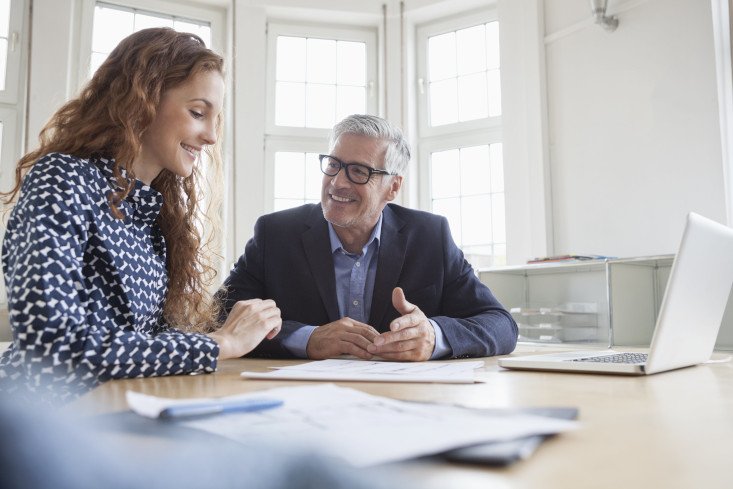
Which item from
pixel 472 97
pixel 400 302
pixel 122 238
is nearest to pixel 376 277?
pixel 400 302

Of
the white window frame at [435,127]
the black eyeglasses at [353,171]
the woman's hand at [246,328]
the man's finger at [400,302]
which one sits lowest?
the woman's hand at [246,328]

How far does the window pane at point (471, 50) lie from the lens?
4.36 meters

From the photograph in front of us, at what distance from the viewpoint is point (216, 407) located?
53cm

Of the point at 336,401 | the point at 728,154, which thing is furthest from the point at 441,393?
the point at 728,154

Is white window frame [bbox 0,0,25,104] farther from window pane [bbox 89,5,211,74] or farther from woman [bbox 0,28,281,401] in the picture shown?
woman [bbox 0,28,281,401]

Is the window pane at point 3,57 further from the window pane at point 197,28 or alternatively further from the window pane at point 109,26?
the window pane at point 197,28

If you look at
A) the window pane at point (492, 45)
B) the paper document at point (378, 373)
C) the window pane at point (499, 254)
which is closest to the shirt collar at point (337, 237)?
the paper document at point (378, 373)

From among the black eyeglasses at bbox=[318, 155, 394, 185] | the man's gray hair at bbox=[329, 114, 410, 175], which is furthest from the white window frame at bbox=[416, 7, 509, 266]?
the black eyeglasses at bbox=[318, 155, 394, 185]

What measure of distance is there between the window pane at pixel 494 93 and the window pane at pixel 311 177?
123cm

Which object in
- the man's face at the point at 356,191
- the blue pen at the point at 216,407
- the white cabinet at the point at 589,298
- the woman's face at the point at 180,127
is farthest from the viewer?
the white cabinet at the point at 589,298

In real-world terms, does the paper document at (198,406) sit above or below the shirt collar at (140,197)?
below

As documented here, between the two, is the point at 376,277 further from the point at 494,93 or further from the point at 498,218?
the point at 494,93

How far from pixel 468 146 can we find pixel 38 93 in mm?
2672

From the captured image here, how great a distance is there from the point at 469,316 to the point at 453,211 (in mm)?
2662
